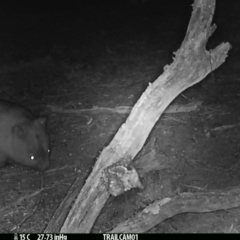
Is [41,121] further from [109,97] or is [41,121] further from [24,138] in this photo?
[109,97]

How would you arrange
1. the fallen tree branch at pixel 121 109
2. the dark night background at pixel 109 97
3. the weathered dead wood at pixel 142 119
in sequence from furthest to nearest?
the fallen tree branch at pixel 121 109
the dark night background at pixel 109 97
the weathered dead wood at pixel 142 119

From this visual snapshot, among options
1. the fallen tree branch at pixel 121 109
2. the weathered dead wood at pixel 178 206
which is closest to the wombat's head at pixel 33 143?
the fallen tree branch at pixel 121 109

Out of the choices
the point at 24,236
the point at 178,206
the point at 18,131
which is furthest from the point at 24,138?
the point at 178,206

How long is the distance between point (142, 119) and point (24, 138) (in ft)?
1.34

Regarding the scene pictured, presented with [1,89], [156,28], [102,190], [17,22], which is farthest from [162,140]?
[17,22]

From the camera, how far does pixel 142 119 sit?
1.46 m

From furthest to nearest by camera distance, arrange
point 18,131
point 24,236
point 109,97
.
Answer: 1. point 109,97
2. point 18,131
3. point 24,236

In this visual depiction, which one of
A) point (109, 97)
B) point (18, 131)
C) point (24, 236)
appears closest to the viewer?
point (24, 236)

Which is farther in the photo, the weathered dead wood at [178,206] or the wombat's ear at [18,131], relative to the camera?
the wombat's ear at [18,131]

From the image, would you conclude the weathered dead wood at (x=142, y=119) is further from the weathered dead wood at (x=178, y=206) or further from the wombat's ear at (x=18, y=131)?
the wombat's ear at (x=18, y=131)

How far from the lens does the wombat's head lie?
1.62 meters

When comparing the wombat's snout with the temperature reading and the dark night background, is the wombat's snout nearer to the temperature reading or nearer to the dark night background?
the dark night background

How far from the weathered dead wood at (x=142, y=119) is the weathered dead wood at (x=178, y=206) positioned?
0.34 ft

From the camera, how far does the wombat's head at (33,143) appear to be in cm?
162
